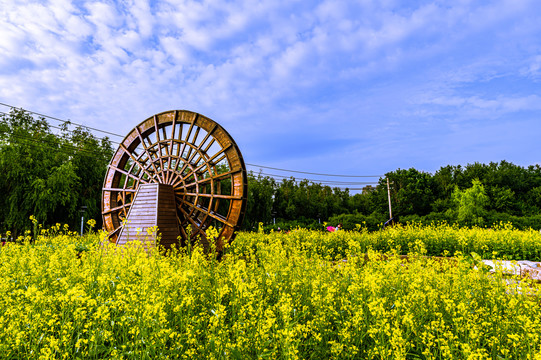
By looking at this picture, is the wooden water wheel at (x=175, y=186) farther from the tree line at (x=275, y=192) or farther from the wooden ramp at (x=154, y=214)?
the tree line at (x=275, y=192)

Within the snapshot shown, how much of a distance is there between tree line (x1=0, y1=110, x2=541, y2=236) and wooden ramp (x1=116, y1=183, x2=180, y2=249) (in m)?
9.86

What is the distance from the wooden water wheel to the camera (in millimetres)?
8852

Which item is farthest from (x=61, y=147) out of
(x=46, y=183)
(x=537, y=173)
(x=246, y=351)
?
(x=537, y=173)

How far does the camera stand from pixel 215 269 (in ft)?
15.2

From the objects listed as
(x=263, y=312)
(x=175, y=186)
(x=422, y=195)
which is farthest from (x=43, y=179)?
(x=422, y=195)

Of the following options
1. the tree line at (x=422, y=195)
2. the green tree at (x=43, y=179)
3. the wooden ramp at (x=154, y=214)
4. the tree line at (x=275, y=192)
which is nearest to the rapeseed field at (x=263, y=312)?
the wooden ramp at (x=154, y=214)

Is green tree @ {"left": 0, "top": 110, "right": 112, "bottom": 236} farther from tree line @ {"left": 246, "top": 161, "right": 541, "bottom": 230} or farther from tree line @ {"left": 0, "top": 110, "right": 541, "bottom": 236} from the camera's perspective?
tree line @ {"left": 246, "top": 161, "right": 541, "bottom": 230}

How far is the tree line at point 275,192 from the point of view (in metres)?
18.3

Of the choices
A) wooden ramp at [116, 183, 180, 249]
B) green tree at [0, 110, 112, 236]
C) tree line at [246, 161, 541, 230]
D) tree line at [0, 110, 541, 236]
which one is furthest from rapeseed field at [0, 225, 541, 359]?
tree line at [246, 161, 541, 230]

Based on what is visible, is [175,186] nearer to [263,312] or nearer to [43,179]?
[263,312]

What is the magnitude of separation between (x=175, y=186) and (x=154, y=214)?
1727mm

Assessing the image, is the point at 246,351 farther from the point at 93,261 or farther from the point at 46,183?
the point at 46,183

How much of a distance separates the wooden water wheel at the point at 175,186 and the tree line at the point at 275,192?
821 cm

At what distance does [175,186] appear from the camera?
10.2 m
